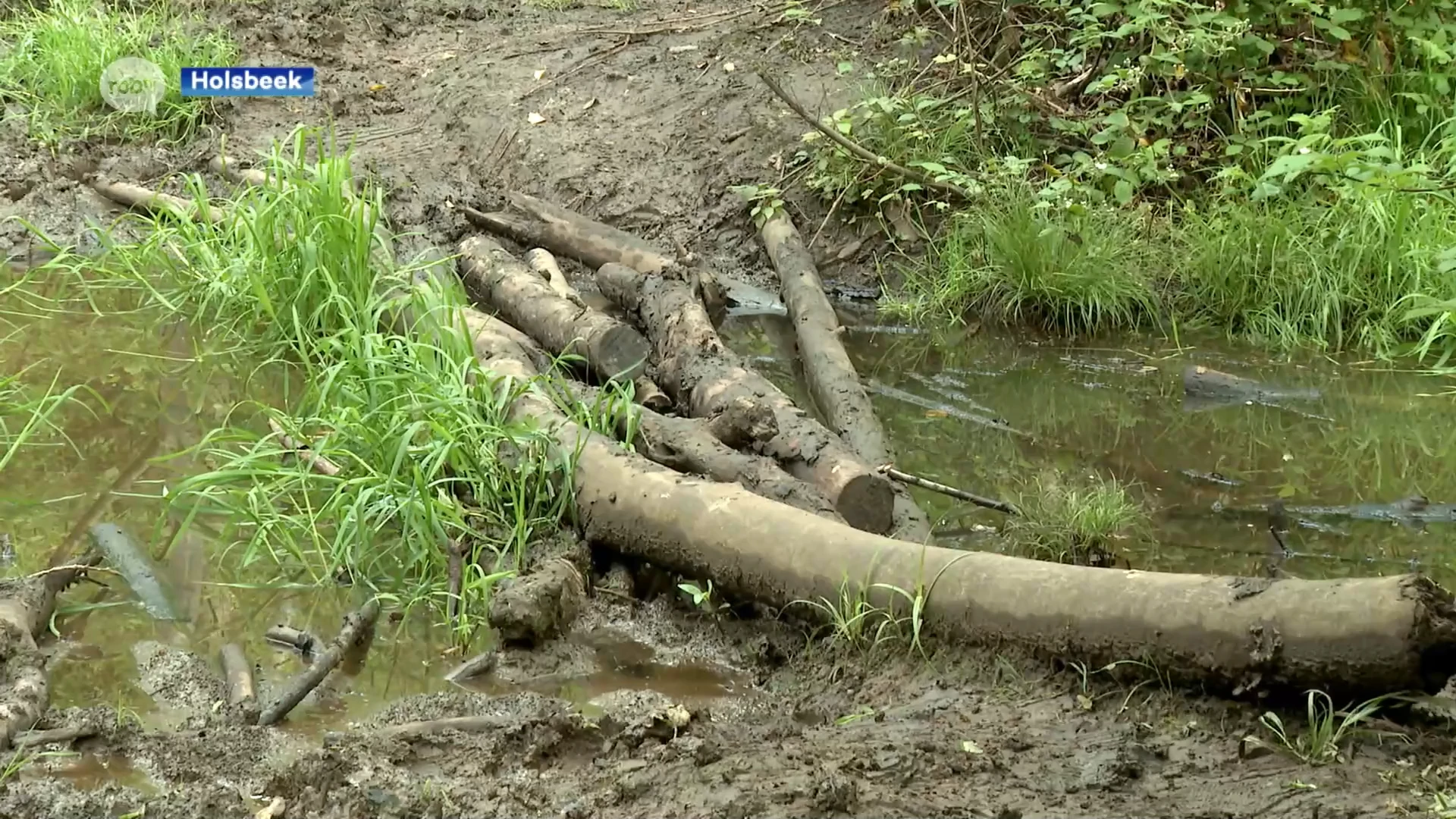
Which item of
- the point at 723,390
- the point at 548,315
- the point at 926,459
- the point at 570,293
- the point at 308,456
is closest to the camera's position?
the point at 308,456

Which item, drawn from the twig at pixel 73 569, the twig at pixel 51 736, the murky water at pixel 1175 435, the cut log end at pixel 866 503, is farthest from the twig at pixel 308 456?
the murky water at pixel 1175 435

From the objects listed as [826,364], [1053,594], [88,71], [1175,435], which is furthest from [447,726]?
[88,71]

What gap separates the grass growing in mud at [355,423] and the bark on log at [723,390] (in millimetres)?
475

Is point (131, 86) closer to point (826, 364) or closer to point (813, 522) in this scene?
point (826, 364)

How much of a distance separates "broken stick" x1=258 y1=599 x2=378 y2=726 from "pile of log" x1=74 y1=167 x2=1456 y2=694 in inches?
27.0

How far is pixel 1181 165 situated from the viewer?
6250 mm

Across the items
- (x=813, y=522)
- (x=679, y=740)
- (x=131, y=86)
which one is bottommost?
(x=679, y=740)

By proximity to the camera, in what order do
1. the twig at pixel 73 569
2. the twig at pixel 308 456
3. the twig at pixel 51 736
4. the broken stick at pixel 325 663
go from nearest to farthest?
the twig at pixel 51 736 < the broken stick at pixel 325 663 < the twig at pixel 73 569 < the twig at pixel 308 456

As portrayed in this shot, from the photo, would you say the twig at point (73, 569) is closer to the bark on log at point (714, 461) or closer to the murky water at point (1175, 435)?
the bark on log at point (714, 461)

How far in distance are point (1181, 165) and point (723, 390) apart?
314cm

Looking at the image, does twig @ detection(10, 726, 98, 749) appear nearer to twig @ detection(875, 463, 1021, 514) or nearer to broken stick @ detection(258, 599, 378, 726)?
broken stick @ detection(258, 599, 378, 726)

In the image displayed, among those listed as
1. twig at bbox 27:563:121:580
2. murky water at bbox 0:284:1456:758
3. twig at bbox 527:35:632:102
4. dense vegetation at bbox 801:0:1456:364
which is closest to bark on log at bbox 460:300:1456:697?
murky water at bbox 0:284:1456:758

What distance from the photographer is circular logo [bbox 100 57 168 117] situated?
7156mm

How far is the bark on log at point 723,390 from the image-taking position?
375 cm
